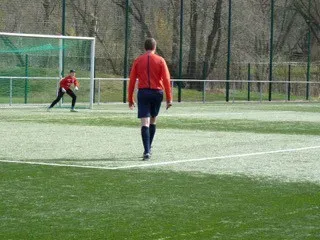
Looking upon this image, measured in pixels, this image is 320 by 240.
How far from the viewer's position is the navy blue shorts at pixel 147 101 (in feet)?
47.2

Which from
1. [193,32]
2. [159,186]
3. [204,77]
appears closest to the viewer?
[159,186]

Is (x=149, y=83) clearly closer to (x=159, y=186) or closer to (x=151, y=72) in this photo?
(x=151, y=72)

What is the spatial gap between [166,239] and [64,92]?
24268 millimetres

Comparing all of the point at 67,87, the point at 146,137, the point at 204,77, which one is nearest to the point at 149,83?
the point at 146,137

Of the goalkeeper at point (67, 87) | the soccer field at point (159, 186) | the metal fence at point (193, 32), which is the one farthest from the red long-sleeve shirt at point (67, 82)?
the soccer field at point (159, 186)

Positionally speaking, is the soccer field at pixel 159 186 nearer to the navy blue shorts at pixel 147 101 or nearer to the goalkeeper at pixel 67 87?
the navy blue shorts at pixel 147 101

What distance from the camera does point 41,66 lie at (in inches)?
1369

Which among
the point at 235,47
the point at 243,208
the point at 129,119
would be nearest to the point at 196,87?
the point at 235,47

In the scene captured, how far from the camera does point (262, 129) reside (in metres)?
22.5

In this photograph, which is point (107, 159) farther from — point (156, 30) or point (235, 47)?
point (235, 47)

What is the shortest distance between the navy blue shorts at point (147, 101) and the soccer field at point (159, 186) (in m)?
0.65

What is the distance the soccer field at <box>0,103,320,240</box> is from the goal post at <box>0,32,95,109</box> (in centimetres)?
1363

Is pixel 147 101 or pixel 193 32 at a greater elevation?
pixel 193 32

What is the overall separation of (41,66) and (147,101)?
20797 mm
